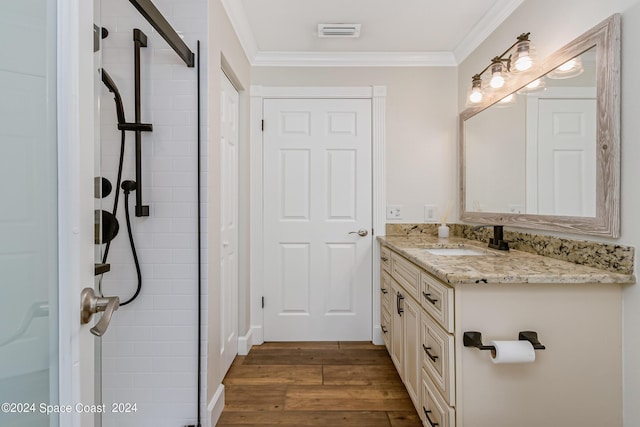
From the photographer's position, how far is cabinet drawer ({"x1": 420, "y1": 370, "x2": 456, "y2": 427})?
1.27 meters

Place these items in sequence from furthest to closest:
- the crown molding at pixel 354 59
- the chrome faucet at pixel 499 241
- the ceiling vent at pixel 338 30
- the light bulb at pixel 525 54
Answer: the crown molding at pixel 354 59 → the ceiling vent at pixel 338 30 → the chrome faucet at pixel 499 241 → the light bulb at pixel 525 54

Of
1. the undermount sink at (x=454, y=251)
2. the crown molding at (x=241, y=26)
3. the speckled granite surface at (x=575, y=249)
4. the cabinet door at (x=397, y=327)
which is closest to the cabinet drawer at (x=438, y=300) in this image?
the cabinet door at (x=397, y=327)

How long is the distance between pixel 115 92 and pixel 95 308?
1.17 m

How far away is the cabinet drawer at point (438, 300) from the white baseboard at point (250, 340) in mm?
1545

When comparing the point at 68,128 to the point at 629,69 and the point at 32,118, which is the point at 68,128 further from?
the point at 629,69

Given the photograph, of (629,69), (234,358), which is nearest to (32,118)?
(629,69)

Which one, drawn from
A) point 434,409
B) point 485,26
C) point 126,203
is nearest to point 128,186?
point 126,203

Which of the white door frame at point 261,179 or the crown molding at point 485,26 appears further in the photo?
the white door frame at point 261,179

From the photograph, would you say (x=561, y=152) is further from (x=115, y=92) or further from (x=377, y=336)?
(x=115, y=92)

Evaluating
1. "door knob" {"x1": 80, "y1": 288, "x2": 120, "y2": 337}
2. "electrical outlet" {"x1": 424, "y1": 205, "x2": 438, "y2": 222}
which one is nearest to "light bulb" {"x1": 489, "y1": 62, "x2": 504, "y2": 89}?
"electrical outlet" {"x1": 424, "y1": 205, "x2": 438, "y2": 222}

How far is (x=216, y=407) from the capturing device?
1.71 m

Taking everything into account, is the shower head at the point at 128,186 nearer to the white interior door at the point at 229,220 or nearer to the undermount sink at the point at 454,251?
the white interior door at the point at 229,220

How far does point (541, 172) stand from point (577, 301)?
0.76 m

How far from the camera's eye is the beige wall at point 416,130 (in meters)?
2.74
